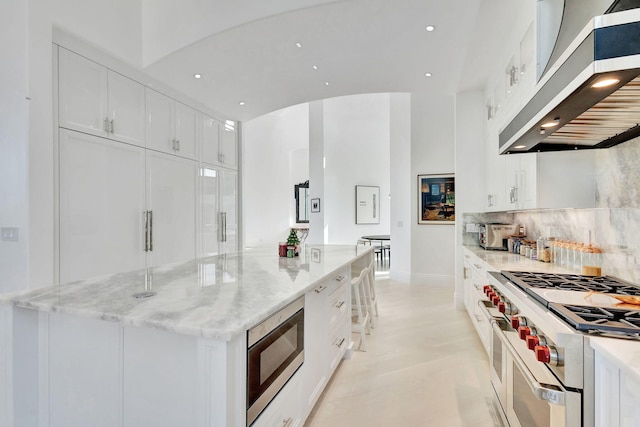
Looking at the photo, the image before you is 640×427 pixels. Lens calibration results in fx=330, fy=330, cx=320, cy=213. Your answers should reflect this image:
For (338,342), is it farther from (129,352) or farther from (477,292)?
(129,352)

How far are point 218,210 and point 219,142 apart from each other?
0.96 metres

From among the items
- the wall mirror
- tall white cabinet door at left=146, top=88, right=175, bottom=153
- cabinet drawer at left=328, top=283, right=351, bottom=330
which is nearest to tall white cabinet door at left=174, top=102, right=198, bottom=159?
tall white cabinet door at left=146, top=88, right=175, bottom=153

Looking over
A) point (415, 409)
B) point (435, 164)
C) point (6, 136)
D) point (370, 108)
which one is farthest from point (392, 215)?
point (6, 136)

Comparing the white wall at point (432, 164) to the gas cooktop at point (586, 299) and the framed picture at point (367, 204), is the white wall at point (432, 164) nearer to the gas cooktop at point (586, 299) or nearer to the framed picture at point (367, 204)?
the framed picture at point (367, 204)

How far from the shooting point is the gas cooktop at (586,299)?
3.47ft

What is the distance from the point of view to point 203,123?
4.33 metres

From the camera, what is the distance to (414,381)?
238cm

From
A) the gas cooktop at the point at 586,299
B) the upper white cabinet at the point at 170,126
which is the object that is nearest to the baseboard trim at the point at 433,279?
the gas cooktop at the point at 586,299

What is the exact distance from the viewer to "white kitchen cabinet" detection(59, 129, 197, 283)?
266 cm

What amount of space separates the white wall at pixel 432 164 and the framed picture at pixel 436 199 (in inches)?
3.3

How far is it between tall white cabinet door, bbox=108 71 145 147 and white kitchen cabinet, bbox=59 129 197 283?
108 mm

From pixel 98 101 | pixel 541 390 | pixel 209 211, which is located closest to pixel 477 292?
pixel 541 390

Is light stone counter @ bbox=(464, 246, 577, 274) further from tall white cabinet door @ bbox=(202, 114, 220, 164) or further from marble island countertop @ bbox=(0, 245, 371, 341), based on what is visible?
tall white cabinet door @ bbox=(202, 114, 220, 164)

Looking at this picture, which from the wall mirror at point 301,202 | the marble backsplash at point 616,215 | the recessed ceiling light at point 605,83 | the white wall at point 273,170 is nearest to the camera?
the recessed ceiling light at point 605,83
